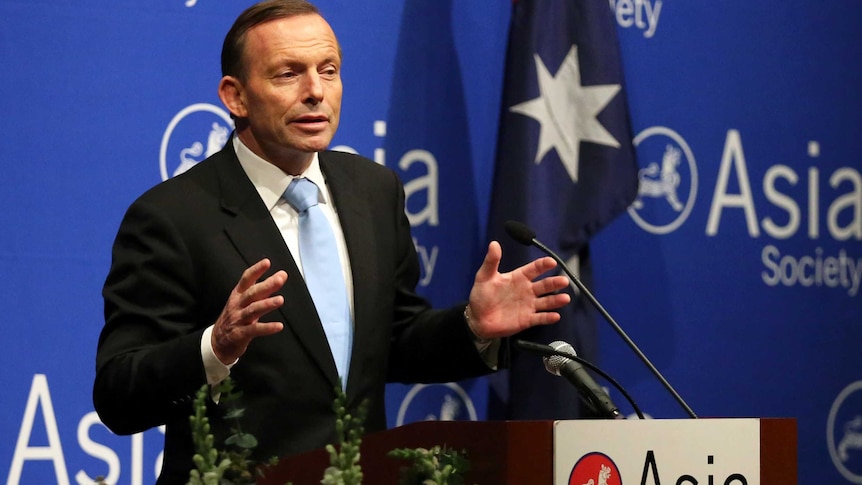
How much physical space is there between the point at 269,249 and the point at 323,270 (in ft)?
0.47

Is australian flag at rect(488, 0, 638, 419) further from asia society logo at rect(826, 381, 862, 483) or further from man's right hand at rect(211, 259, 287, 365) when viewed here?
man's right hand at rect(211, 259, 287, 365)

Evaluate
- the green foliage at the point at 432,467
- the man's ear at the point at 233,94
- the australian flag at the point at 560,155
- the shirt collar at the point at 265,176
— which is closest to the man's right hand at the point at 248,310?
the green foliage at the point at 432,467

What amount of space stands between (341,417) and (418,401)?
108 inches

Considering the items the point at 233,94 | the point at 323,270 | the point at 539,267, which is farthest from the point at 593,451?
the point at 233,94

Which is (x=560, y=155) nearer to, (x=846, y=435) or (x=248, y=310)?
(x=846, y=435)

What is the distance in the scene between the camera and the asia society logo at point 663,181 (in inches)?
185

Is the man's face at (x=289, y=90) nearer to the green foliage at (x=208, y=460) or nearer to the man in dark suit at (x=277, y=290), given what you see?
the man in dark suit at (x=277, y=290)

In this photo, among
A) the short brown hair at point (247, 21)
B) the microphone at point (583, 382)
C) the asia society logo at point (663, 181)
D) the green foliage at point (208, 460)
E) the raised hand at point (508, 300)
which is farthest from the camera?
the asia society logo at point (663, 181)

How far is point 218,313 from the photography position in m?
2.89

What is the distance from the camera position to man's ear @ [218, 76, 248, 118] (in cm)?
311

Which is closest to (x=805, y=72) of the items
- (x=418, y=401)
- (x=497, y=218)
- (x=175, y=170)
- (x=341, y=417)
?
(x=497, y=218)

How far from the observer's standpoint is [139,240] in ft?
9.44

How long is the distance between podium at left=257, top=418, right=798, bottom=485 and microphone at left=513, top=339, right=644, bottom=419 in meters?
0.23

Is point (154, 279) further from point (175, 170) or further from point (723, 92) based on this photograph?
point (723, 92)
